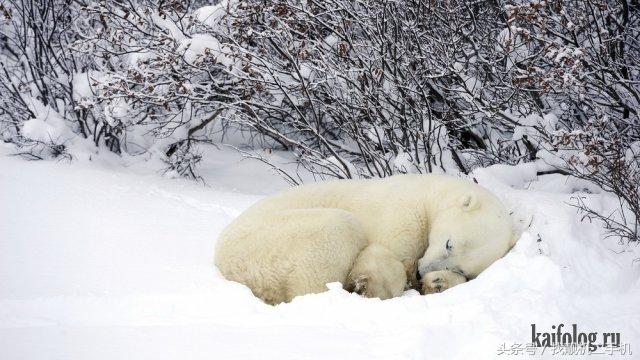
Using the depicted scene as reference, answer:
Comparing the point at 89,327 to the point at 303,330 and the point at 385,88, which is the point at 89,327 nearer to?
the point at 303,330

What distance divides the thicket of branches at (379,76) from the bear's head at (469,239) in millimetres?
1286

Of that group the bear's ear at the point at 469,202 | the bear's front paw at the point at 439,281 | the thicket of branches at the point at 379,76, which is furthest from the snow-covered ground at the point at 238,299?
the thicket of branches at the point at 379,76

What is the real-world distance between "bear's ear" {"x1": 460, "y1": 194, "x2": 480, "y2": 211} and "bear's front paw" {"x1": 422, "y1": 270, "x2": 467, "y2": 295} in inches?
17.2

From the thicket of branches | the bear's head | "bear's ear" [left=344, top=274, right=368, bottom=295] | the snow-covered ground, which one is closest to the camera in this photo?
the snow-covered ground

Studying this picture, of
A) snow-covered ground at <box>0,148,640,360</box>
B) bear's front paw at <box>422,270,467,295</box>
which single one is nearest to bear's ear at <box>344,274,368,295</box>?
snow-covered ground at <box>0,148,640,360</box>

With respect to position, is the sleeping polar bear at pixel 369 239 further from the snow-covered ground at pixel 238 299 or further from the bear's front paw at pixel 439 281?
the snow-covered ground at pixel 238 299

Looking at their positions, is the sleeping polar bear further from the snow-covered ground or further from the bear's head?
the snow-covered ground

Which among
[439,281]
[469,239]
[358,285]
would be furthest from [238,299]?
[469,239]

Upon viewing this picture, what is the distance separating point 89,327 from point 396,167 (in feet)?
12.2

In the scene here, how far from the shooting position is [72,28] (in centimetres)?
779

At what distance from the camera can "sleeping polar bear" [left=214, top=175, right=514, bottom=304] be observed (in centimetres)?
359

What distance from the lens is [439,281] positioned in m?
3.75

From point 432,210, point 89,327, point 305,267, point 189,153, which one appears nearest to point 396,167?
point 432,210

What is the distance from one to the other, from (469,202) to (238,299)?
1615 millimetres
